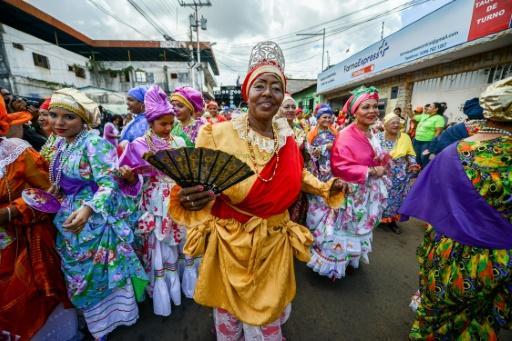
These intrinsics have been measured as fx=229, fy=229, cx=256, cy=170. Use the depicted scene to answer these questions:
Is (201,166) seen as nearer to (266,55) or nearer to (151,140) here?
(266,55)

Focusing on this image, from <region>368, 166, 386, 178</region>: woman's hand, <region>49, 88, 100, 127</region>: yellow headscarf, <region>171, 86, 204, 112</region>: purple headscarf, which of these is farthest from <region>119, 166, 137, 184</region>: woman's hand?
<region>368, 166, 386, 178</region>: woman's hand

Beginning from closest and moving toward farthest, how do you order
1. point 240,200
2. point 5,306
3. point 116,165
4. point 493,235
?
point 240,200
point 493,235
point 5,306
point 116,165

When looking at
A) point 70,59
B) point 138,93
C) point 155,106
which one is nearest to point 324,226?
point 155,106

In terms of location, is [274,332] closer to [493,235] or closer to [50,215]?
[493,235]

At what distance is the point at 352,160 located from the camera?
2703mm

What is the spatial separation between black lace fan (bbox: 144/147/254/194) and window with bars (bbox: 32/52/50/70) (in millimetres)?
23147

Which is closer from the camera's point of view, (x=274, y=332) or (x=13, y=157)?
(x=274, y=332)

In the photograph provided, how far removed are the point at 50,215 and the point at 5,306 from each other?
2.33 feet

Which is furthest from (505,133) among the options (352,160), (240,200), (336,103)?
(336,103)

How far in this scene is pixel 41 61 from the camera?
17.2m

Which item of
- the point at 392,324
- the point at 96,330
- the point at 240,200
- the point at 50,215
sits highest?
the point at 240,200

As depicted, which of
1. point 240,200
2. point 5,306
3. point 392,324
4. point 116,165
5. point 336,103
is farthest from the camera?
point 336,103

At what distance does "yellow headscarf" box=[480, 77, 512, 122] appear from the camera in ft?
4.86

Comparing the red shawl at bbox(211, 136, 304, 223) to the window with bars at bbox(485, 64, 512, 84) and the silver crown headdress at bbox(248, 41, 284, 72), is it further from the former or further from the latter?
the window with bars at bbox(485, 64, 512, 84)
